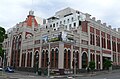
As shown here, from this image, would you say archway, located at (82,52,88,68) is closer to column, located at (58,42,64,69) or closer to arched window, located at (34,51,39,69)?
column, located at (58,42,64,69)

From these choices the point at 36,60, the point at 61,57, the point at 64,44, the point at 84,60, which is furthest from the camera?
the point at 36,60

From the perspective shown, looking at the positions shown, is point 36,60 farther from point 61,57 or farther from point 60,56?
point 61,57

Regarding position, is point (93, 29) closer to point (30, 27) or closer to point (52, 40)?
point (52, 40)

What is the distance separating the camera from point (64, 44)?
60594mm

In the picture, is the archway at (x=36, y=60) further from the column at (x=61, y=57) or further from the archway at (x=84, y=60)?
the archway at (x=84, y=60)

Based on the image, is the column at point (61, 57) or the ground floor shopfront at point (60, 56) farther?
the ground floor shopfront at point (60, 56)

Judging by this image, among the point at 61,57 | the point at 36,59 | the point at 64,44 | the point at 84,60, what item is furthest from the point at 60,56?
the point at 36,59

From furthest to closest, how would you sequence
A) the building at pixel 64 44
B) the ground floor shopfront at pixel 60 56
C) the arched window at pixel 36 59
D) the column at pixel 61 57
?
the arched window at pixel 36 59, the building at pixel 64 44, the ground floor shopfront at pixel 60 56, the column at pixel 61 57

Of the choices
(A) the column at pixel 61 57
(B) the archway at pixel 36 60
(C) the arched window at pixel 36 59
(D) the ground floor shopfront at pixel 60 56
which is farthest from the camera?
(C) the arched window at pixel 36 59

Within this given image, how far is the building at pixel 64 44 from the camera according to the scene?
61.3m

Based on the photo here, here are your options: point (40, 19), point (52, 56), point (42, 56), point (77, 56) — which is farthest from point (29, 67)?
point (40, 19)

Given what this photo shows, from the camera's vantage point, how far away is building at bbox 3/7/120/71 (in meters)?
61.3

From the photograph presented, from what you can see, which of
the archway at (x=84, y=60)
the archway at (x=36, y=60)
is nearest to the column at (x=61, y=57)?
the archway at (x=84, y=60)

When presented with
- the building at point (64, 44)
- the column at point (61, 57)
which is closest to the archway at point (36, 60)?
the building at point (64, 44)
